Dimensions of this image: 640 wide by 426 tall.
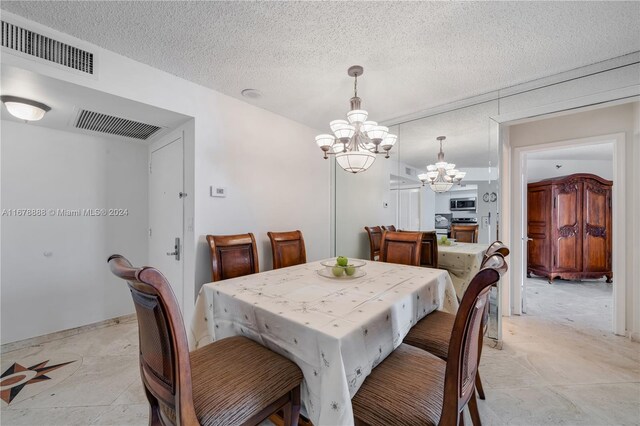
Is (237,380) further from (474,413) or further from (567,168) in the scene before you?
(567,168)

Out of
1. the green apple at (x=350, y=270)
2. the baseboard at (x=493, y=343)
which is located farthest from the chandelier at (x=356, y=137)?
the baseboard at (x=493, y=343)

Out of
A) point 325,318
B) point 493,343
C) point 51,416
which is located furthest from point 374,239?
point 51,416

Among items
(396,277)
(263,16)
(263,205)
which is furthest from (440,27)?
(263,205)

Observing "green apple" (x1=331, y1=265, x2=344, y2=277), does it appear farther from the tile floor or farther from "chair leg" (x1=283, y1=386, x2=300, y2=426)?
the tile floor

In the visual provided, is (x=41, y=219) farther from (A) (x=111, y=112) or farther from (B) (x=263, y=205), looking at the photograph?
(B) (x=263, y=205)

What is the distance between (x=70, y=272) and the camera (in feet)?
8.67

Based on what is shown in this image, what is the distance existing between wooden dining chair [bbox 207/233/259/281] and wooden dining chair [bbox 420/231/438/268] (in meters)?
1.67

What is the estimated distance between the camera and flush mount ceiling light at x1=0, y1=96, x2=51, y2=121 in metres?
1.92

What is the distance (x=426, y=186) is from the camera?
123 inches

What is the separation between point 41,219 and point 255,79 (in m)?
2.50

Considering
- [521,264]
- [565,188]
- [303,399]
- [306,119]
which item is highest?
[306,119]

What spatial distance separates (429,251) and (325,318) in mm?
1809

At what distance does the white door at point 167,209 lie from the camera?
2.48m

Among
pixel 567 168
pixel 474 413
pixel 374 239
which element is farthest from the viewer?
pixel 567 168
